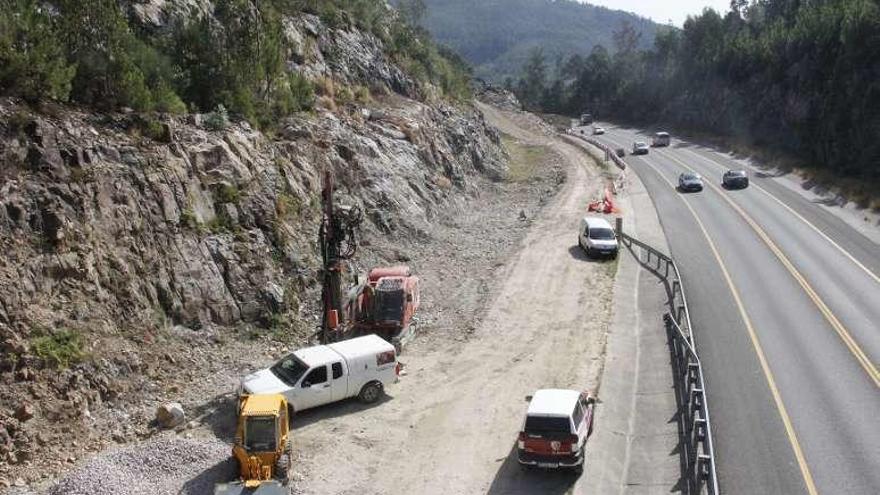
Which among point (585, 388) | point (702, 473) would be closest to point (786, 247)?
point (585, 388)

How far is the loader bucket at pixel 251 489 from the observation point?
54.5 ft

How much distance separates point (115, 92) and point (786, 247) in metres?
29.6

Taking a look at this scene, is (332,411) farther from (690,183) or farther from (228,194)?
(690,183)

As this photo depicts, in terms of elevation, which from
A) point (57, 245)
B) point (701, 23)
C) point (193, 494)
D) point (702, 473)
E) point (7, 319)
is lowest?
point (193, 494)

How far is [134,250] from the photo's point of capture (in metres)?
24.1

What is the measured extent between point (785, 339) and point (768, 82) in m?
72.7

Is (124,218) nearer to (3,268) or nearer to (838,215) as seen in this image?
(3,268)

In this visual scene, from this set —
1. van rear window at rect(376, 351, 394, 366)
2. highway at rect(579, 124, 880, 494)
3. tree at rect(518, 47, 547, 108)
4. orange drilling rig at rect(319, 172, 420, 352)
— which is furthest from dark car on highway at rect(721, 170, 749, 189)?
tree at rect(518, 47, 547, 108)

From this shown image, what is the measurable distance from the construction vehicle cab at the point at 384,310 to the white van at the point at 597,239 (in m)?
12.4

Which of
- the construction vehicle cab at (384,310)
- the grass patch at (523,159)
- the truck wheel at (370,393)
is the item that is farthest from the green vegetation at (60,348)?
the grass patch at (523,159)

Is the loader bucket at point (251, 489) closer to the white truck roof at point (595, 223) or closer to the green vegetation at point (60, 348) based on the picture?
the green vegetation at point (60, 348)

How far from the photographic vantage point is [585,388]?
2339 centimetres

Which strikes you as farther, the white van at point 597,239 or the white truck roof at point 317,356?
the white van at point 597,239

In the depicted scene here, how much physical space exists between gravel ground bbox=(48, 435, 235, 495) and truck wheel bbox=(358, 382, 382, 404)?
437 centimetres
